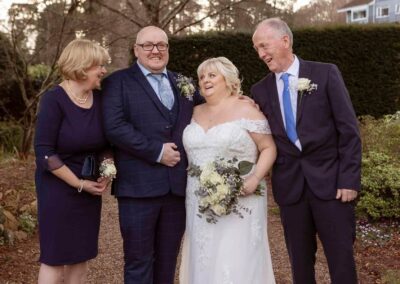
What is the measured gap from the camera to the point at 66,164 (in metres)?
3.42

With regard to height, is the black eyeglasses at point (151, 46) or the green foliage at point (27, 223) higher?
the black eyeglasses at point (151, 46)

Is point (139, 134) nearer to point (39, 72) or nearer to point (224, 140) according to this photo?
point (224, 140)

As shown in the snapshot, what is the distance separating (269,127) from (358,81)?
879 centimetres

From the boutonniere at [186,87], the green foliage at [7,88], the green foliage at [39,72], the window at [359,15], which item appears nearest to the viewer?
the boutonniere at [186,87]

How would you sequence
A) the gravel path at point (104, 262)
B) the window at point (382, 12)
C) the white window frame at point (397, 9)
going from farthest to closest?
the window at point (382, 12) < the white window frame at point (397, 9) < the gravel path at point (104, 262)

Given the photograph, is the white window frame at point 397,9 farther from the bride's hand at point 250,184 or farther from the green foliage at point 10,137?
the bride's hand at point 250,184

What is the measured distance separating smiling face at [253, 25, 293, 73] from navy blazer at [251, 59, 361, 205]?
0.47 ft

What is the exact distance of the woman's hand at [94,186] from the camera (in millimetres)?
3416

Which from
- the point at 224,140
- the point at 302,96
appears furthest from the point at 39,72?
the point at 302,96

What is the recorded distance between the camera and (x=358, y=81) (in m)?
11.7

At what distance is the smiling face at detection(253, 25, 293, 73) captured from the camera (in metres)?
3.36

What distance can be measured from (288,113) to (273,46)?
17.5 inches

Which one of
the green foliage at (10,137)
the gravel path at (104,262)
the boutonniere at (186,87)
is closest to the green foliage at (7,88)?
the green foliage at (10,137)

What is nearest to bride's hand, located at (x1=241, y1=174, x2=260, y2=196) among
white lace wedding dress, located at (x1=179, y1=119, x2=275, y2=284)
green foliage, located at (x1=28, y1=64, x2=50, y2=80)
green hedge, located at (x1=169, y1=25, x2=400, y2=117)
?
white lace wedding dress, located at (x1=179, y1=119, x2=275, y2=284)
